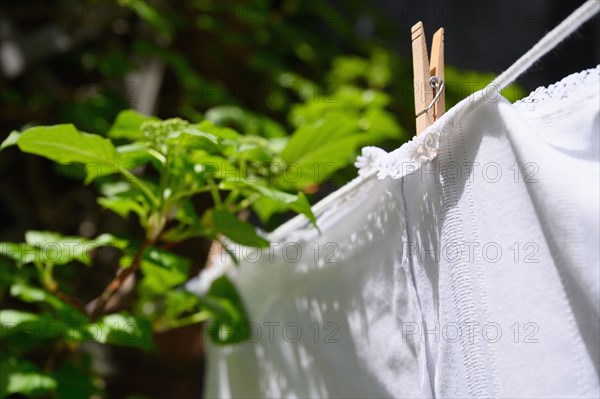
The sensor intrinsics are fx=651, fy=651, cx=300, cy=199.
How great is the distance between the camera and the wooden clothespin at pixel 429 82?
751 millimetres

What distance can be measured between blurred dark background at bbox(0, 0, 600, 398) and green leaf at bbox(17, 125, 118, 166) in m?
0.70

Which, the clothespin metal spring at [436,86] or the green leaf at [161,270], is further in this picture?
the green leaf at [161,270]

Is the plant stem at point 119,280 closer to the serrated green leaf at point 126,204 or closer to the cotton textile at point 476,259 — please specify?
the serrated green leaf at point 126,204

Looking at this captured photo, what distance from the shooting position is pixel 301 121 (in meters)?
1.66

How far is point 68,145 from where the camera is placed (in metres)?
0.92

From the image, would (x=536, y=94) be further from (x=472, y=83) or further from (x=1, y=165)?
(x=1, y=165)

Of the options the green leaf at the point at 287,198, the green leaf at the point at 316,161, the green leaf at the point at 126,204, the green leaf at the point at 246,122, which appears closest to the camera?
the green leaf at the point at 287,198

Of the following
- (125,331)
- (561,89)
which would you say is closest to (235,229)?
(125,331)

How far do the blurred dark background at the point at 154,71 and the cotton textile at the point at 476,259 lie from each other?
899mm

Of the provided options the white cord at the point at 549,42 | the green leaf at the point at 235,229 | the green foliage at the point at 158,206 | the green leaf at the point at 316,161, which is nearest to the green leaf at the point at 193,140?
the green foliage at the point at 158,206

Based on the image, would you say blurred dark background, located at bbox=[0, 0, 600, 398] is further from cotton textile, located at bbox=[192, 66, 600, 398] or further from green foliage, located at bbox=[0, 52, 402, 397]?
cotton textile, located at bbox=[192, 66, 600, 398]

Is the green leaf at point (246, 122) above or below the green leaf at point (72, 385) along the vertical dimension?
above

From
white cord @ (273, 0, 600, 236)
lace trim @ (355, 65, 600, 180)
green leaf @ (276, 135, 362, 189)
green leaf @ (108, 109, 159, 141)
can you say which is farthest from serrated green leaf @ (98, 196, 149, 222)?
white cord @ (273, 0, 600, 236)

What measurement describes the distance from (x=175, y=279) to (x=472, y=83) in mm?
1157
